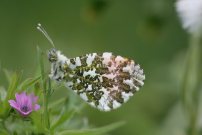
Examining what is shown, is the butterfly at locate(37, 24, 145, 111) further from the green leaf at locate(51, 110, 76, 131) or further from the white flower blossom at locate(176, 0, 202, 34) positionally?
the white flower blossom at locate(176, 0, 202, 34)

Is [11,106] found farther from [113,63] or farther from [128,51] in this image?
[128,51]

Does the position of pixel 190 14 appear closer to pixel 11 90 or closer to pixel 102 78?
pixel 102 78

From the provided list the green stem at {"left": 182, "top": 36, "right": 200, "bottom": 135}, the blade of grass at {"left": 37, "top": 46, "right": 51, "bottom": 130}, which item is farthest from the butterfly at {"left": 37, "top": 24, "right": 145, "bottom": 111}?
the green stem at {"left": 182, "top": 36, "right": 200, "bottom": 135}

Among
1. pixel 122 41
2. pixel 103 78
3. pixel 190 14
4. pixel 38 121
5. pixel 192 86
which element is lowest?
pixel 38 121

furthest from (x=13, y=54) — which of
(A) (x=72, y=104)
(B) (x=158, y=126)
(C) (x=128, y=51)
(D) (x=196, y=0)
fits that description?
(A) (x=72, y=104)

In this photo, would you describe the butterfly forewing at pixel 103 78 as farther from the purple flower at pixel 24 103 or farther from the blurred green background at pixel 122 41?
the blurred green background at pixel 122 41

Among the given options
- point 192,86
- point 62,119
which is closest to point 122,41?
point 192,86
